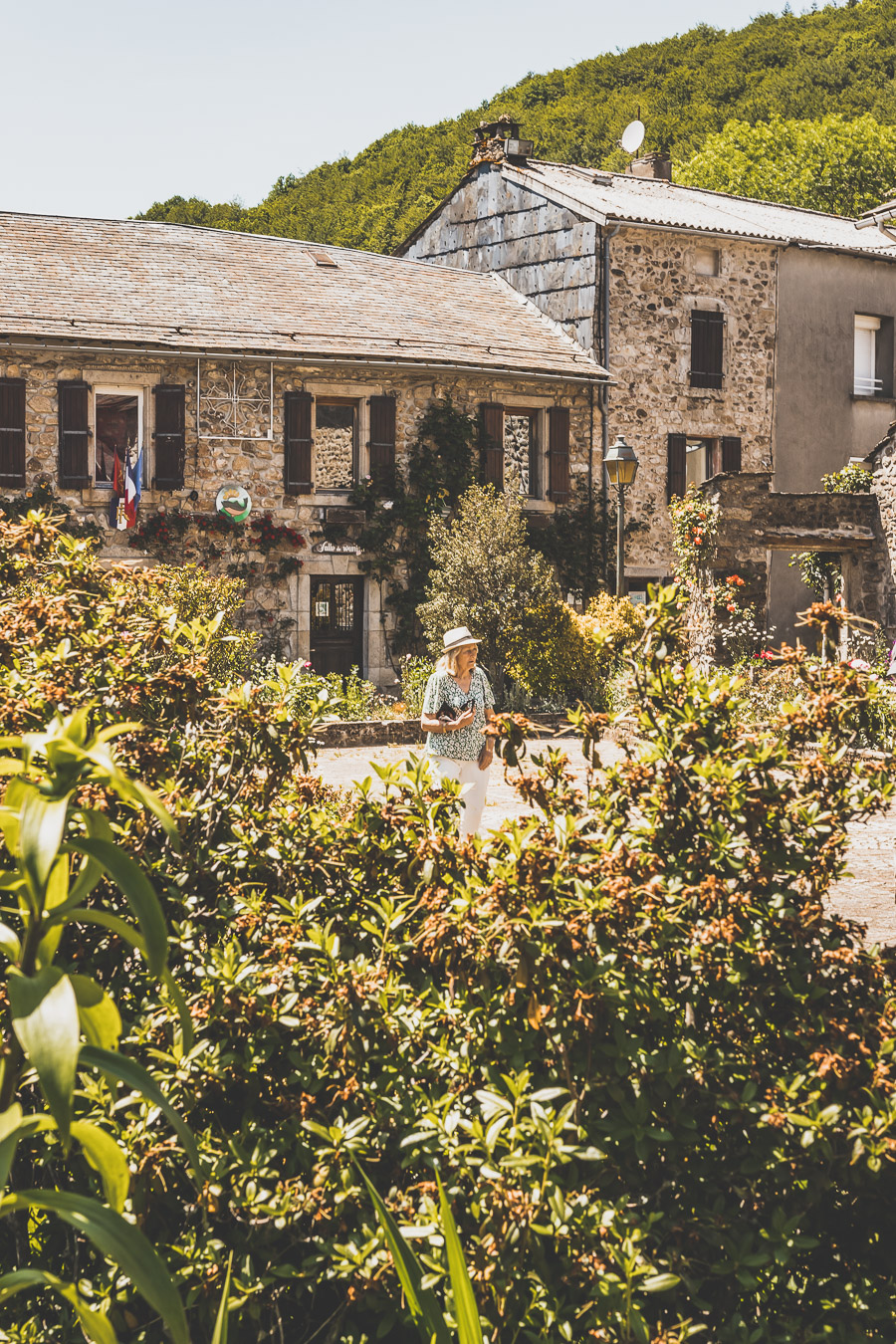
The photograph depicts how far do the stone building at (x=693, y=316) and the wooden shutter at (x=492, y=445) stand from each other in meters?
2.24

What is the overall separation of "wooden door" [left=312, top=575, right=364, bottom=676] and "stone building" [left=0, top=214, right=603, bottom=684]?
1.2 inches

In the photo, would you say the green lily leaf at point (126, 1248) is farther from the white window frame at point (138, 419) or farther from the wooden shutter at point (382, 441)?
the wooden shutter at point (382, 441)

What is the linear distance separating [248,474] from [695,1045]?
57.9ft

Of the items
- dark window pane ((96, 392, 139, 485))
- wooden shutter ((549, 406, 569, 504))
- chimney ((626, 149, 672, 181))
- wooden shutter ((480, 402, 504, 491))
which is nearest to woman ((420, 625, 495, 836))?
dark window pane ((96, 392, 139, 485))

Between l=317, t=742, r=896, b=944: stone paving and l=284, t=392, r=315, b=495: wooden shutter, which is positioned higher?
l=284, t=392, r=315, b=495: wooden shutter

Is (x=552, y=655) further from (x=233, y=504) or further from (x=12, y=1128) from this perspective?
(x=12, y=1128)

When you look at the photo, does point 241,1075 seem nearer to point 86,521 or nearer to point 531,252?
point 86,521

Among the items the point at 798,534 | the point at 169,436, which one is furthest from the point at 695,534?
the point at 169,436

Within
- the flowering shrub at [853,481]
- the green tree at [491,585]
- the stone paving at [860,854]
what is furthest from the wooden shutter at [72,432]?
the flowering shrub at [853,481]

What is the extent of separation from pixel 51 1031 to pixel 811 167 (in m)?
48.6

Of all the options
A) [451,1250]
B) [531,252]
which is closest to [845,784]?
[451,1250]

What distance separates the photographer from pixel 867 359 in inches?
1023

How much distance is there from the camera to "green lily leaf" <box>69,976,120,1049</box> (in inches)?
47.4

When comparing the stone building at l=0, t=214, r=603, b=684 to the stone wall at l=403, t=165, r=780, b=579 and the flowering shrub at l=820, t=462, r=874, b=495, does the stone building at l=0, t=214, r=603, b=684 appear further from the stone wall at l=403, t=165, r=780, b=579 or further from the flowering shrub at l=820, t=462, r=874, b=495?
the flowering shrub at l=820, t=462, r=874, b=495
